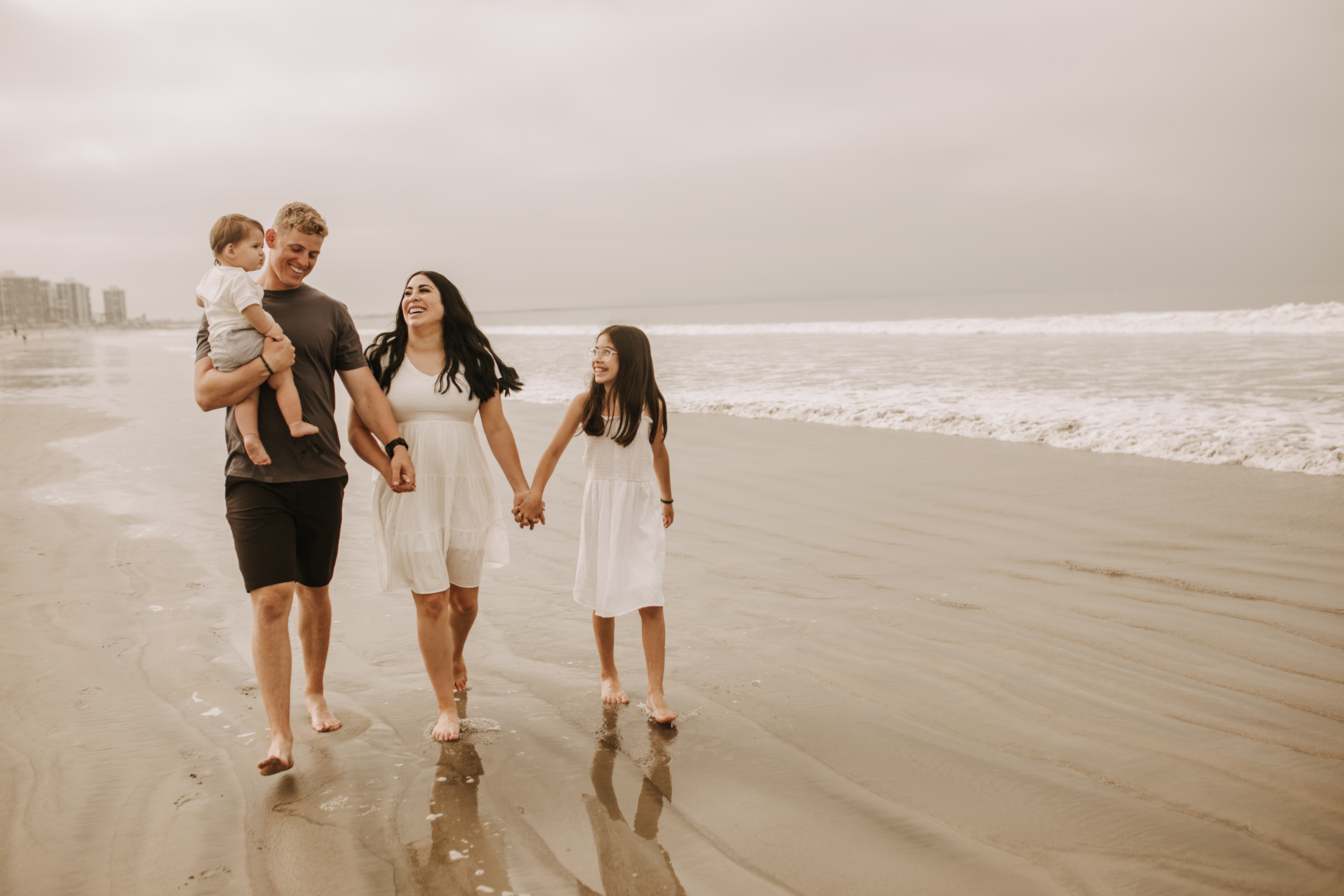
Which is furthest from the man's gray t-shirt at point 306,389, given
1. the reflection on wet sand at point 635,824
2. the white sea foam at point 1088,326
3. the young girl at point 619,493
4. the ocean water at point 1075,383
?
the white sea foam at point 1088,326

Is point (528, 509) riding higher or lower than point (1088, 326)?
lower

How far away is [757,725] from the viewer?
3.46 m

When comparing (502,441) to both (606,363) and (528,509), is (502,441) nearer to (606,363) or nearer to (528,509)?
(528,509)

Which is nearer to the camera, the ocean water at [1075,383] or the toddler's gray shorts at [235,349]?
the toddler's gray shorts at [235,349]

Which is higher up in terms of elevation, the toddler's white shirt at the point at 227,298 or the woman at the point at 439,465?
the toddler's white shirt at the point at 227,298

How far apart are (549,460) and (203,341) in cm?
151

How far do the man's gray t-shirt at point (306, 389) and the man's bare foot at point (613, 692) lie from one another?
149cm

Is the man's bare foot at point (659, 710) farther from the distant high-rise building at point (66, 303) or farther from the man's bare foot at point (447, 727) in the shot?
the distant high-rise building at point (66, 303)

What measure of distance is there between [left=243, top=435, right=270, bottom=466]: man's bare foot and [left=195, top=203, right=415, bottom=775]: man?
74 millimetres

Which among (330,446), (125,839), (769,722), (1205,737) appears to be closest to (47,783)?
(125,839)

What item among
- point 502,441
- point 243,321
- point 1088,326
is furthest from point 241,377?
point 1088,326

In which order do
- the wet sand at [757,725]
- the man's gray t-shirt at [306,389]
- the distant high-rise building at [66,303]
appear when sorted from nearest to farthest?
the wet sand at [757,725]
the man's gray t-shirt at [306,389]
the distant high-rise building at [66,303]

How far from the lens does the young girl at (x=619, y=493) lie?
11.6 ft

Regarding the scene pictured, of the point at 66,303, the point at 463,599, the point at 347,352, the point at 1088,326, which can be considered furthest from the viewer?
the point at 66,303
